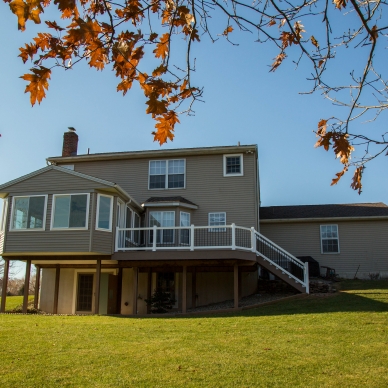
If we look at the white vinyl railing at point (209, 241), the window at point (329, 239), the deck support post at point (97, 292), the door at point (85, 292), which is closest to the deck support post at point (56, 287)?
the door at point (85, 292)

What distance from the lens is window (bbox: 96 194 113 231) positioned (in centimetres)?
1727

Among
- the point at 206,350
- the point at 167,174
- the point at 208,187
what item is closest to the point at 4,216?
the point at 167,174

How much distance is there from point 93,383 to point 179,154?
49.3 feet

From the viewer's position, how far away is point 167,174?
21.7 metres

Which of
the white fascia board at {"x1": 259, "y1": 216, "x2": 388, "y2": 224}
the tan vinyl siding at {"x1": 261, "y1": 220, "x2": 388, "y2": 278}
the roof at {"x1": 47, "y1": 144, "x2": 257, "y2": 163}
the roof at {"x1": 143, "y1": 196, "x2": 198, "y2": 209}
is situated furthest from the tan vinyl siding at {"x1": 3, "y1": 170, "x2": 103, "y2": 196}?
the tan vinyl siding at {"x1": 261, "y1": 220, "x2": 388, "y2": 278}

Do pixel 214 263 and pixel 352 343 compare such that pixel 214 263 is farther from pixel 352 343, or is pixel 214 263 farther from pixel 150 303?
pixel 352 343

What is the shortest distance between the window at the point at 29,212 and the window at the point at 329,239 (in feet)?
44.0

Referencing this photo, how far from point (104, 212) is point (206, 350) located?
9.22m

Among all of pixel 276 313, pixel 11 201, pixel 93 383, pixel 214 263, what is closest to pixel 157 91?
pixel 93 383

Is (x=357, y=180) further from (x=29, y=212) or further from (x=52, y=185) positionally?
(x=29, y=212)

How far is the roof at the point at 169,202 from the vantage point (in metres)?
20.0

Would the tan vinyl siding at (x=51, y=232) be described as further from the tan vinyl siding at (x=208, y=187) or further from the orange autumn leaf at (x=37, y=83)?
the orange autumn leaf at (x=37, y=83)

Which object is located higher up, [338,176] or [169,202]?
[169,202]

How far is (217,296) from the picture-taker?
2030 centimetres
